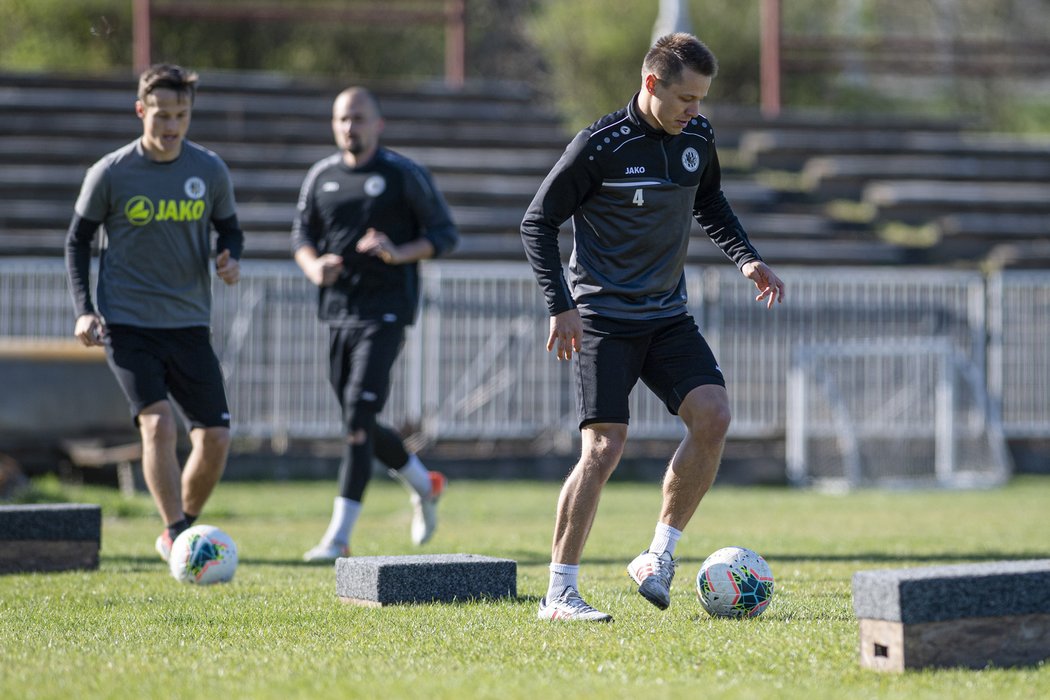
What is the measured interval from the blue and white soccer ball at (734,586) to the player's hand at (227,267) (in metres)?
3.27

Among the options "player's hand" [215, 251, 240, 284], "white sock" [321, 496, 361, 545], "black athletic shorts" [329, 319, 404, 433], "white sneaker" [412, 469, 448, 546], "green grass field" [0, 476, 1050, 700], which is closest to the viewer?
"green grass field" [0, 476, 1050, 700]

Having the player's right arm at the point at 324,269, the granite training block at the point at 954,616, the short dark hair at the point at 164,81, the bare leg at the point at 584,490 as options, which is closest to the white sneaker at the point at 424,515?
the player's right arm at the point at 324,269

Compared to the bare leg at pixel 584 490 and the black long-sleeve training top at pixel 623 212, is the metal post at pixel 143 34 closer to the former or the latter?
the black long-sleeve training top at pixel 623 212

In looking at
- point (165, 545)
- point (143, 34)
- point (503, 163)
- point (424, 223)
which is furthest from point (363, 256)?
point (143, 34)

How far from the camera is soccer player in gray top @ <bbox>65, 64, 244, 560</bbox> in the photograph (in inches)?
290

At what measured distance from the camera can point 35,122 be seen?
21.6m

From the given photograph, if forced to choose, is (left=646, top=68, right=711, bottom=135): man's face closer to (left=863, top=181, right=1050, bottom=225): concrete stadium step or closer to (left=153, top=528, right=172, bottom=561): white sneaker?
(left=153, top=528, right=172, bottom=561): white sneaker

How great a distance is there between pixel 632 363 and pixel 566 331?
47 centimetres

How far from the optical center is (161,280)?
7496mm

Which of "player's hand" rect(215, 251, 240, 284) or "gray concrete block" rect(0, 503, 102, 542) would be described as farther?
"player's hand" rect(215, 251, 240, 284)

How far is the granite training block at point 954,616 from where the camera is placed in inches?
170

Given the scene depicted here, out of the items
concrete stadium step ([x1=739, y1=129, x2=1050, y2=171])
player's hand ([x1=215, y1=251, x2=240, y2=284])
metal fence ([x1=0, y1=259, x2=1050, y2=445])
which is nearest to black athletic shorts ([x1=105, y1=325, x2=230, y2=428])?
player's hand ([x1=215, y1=251, x2=240, y2=284])

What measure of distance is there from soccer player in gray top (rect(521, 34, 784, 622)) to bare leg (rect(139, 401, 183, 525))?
242 centimetres

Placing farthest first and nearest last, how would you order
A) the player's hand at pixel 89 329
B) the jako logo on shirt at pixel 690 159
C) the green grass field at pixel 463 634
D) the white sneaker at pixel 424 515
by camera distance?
the white sneaker at pixel 424 515, the player's hand at pixel 89 329, the jako logo on shirt at pixel 690 159, the green grass field at pixel 463 634
